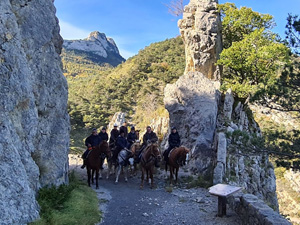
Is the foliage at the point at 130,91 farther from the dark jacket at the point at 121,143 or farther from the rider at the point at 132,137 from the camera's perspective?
the dark jacket at the point at 121,143

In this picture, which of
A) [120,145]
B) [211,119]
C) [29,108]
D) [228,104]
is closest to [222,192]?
[29,108]

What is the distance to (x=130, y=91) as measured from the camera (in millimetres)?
38719

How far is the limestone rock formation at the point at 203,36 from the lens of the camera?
2134 centimetres

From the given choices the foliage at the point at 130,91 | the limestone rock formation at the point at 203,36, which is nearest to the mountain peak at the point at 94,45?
the foliage at the point at 130,91

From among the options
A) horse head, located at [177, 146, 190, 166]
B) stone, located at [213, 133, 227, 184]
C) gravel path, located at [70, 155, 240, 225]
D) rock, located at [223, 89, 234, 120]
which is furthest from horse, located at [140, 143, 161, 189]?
rock, located at [223, 89, 234, 120]

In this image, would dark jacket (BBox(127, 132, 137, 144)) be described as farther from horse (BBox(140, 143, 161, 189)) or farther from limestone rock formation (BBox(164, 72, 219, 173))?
limestone rock formation (BBox(164, 72, 219, 173))

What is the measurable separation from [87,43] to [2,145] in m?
90.4

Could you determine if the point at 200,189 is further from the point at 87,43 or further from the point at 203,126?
the point at 87,43

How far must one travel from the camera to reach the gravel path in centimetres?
758

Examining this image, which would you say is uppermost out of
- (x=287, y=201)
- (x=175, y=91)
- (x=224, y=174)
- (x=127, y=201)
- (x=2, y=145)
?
(x=175, y=91)

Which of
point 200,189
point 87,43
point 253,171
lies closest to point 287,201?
point 253,171

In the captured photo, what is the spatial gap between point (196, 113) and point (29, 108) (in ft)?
35.9

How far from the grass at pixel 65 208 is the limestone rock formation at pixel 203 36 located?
16.5 metres

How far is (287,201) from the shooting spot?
3709 cm
